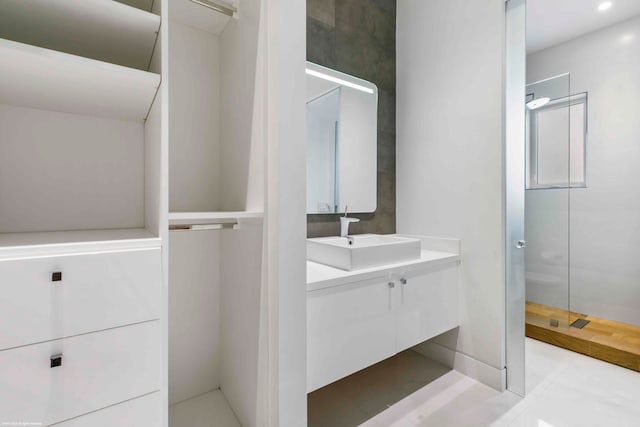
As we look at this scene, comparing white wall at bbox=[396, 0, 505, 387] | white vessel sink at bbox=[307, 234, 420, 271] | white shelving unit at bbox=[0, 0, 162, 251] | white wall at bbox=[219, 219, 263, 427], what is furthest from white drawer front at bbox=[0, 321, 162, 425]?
white wall at bbox=[396, 0, 505, 387]

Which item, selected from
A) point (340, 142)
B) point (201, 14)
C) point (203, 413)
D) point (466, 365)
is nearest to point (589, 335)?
point (466, 365)

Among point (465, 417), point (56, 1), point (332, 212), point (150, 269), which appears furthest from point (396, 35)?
point (465, 417)

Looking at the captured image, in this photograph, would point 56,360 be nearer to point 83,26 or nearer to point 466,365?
point 83,26

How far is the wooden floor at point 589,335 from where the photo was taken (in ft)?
6.83

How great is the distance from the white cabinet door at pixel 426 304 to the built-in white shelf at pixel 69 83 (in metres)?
1.43

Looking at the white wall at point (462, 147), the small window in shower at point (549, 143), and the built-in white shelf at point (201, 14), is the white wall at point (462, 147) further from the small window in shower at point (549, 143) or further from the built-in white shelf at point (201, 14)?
the built-in white shelf at point (201, 14)

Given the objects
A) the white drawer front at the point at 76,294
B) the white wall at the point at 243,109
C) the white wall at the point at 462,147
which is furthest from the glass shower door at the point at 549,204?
the white drawer front at the point at 76,294

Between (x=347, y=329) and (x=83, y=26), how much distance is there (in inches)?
58.7

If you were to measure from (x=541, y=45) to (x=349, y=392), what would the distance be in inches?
122

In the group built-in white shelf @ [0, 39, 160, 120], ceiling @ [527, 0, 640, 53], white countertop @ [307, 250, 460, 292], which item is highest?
ceiling @ [527, 0, 640, 53]

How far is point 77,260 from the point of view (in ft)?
2.55

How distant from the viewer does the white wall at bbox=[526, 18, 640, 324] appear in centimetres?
239

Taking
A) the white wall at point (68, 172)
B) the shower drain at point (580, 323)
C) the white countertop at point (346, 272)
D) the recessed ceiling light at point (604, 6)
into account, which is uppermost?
the recessed ceiling light at point (604, 6)

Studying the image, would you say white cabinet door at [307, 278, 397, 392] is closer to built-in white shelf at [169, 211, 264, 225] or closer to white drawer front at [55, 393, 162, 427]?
built-in white shelf at [169, 211, 264, 225]
